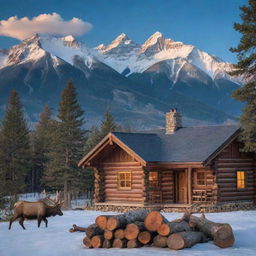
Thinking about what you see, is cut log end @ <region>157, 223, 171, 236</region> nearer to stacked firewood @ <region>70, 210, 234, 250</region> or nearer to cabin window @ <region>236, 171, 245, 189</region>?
stacked firewood @ <region>70, 210, 234, 250</region>

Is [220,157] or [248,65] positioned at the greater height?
[248,65]

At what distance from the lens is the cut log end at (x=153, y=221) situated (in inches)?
571

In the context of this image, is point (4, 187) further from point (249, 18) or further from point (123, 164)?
point (249, 18)

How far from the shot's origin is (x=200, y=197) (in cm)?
2898

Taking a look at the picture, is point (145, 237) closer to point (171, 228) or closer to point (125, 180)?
point (171, 228)

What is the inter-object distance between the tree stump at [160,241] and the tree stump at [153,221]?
0.30 m

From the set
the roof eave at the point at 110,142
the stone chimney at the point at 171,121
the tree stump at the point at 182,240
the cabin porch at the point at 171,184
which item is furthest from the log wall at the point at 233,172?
the tree stump at the point at 182,240

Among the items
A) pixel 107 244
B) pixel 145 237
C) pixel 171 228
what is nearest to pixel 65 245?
pixel 107 244

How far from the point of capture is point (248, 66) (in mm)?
29078

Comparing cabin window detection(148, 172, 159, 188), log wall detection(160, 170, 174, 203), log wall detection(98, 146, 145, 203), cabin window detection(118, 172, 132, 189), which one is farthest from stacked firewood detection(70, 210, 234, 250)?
cabin window detection(148, 172, 159, 188)

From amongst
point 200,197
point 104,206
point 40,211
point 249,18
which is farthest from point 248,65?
point 40,211

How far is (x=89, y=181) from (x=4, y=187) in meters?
9.11

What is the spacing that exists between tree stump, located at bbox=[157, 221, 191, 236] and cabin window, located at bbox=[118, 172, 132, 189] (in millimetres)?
15639

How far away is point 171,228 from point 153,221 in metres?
0.55
